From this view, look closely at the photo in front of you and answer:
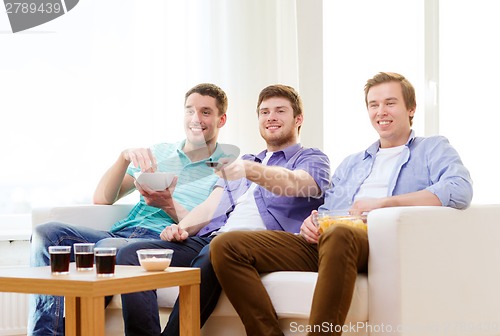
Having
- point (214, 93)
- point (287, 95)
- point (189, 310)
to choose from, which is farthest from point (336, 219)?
point (214, 93)

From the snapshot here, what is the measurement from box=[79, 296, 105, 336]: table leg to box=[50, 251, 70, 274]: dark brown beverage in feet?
0.81

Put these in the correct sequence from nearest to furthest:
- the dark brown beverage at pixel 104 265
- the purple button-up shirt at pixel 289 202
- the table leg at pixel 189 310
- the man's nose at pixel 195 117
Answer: the dark brown beverage at pixel 104 265 < the table leg at pixel 189 310 < the purple button-up shirt at pixel 289 202 < the man's nose at pixel 195 117

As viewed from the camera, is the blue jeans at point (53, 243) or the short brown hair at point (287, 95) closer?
the blue jeans at point (53, 243)

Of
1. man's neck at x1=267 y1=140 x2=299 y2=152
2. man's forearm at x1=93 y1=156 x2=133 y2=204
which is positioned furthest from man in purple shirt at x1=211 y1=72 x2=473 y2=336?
man's forearm at x1=93 y1=156 x2=133 y2=204

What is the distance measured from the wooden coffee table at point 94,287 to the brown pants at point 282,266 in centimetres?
16

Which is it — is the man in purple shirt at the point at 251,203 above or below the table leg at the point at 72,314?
above

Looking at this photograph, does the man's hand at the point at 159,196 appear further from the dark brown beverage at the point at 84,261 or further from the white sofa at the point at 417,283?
the dark brown beverage at the point at 84,261

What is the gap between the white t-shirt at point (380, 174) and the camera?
3133 millimetres

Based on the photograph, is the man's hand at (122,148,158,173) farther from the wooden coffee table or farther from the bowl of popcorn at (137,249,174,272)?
the bowl of popcorn at (137,249,174,272)

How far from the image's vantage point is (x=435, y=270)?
2.67 meters

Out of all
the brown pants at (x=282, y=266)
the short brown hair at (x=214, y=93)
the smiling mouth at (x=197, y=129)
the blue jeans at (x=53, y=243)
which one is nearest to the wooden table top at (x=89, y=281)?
the brown pants at (x=282, y=266)

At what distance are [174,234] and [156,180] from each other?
28 centimetres

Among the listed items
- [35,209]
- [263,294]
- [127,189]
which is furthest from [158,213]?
[263,294]

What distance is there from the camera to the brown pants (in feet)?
8.17
